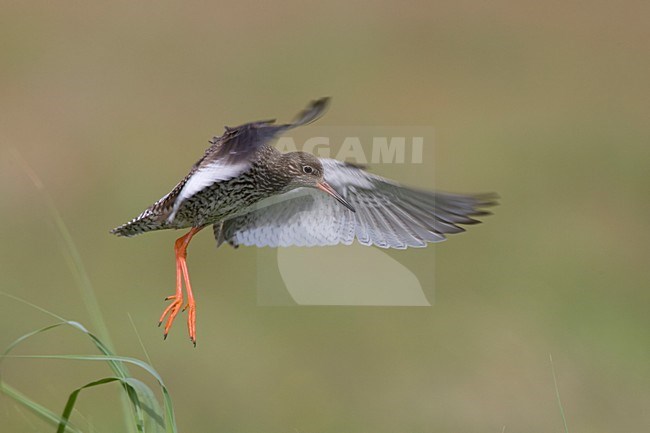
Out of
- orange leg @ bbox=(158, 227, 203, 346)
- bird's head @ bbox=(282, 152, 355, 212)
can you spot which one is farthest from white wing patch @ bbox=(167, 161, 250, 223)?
bird's head @ bbox=(282, 152, 355, 212)

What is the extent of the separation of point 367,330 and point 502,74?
5.44 meters

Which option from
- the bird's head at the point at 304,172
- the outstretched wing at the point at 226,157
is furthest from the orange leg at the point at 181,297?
the bird's head at the point at 304,172

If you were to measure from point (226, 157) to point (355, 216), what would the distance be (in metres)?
1.07

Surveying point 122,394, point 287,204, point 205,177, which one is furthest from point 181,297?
point 287,204

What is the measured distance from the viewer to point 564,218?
38.5 feet

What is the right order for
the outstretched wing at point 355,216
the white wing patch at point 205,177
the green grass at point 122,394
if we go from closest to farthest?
the green grass at point 122,394 < the white wing patch at point 205,177 < the outstretched wing at point 355,216

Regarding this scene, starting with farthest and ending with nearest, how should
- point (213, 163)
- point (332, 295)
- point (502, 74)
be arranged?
point (502, 74), point (332, 295), point (213, 163)

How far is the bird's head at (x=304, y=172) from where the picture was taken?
4441mm

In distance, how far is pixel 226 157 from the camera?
12.8 feet

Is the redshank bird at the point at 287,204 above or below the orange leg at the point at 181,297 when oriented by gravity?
above

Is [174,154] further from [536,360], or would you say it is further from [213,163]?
[213,163]

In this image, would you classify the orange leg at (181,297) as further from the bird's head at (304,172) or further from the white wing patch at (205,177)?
the bird's head at (304,172)

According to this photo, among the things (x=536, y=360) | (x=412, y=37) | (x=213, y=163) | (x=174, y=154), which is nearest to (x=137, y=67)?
(x=174, y=154)

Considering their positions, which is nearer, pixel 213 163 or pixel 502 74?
pixel 213 163
